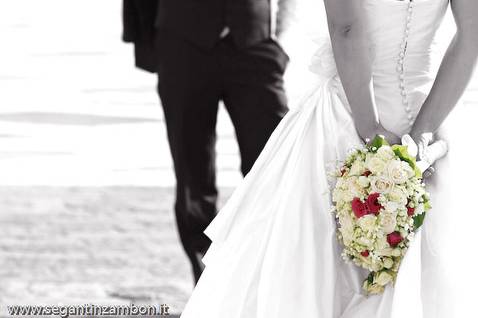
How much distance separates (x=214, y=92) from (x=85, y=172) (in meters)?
3.00

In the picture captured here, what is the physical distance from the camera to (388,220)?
346 centimetres

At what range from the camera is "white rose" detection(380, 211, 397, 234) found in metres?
3.45

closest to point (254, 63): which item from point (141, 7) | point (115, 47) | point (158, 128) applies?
point (141, 7)

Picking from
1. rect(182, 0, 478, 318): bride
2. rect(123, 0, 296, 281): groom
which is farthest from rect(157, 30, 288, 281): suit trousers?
rect(182, 0, 478, 318): bride

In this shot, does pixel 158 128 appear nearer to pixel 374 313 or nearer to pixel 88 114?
pixel 88 114

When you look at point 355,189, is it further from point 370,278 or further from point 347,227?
point 370,278

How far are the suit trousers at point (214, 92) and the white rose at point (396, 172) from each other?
1.71 metres

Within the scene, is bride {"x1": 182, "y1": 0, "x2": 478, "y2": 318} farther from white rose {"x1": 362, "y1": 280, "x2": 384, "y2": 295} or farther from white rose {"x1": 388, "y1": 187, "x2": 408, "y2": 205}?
white rose {"x1": 388, "y1": 187, "x2": 408, "y2": 205}

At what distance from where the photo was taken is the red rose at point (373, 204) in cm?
347

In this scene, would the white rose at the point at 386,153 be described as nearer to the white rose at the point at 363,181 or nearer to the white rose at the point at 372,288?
the white rose at the point at 363,181

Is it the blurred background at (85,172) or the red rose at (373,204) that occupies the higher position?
the red rose at (373,204)

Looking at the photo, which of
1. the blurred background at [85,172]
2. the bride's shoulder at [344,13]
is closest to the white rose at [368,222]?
the bride's shoulder at [344,13]

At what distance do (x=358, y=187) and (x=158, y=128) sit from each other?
6.08m

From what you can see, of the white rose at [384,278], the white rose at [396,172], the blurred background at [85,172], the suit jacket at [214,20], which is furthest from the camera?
the blurred background at [85,172]
